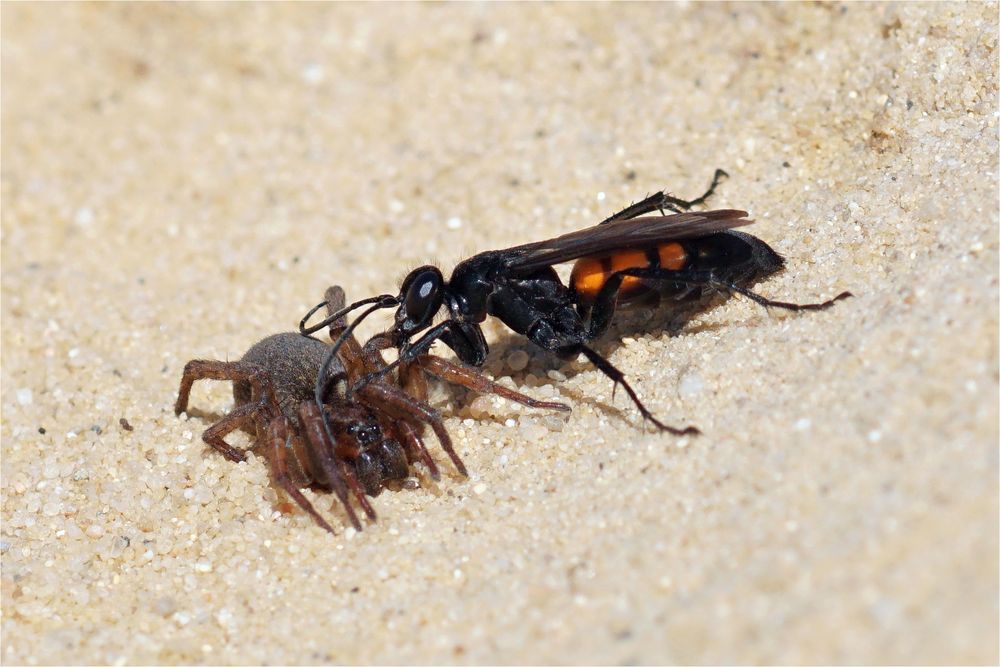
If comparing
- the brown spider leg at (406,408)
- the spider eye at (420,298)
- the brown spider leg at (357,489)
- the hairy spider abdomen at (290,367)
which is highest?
the spider eye at (420,298)

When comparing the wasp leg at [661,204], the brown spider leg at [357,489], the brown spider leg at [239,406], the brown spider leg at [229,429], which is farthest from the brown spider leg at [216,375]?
the wasp leg at [661,204]

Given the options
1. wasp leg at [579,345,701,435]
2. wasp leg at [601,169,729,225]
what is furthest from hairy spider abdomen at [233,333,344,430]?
wasp leg at [601,169,729,225]

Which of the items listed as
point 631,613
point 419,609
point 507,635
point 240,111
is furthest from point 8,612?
point 240,111

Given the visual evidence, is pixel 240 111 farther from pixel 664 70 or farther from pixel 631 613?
pixel 631 613

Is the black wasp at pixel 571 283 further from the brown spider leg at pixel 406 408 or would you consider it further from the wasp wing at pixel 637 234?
the brown spider leg at pixel 406 408

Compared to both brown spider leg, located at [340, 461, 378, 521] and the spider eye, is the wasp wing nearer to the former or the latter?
the spider eye

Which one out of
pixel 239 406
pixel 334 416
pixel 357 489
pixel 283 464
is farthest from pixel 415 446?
pixel 239 406
